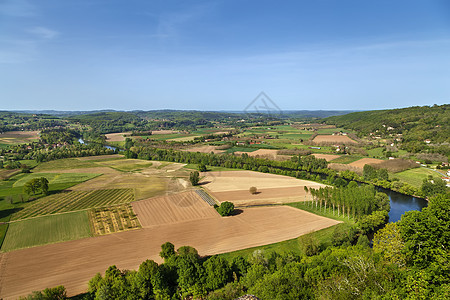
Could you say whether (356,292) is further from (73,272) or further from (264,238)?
(73,272)

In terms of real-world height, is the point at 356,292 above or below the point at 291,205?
above

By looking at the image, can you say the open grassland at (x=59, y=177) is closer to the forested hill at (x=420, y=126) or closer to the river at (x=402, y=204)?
the river at (x=402, y=204)

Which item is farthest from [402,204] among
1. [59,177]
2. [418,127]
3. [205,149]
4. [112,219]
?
[418,127]

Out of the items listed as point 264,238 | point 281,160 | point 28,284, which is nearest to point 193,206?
point 264,238

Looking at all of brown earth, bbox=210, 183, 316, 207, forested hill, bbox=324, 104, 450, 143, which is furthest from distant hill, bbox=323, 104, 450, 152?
brown earth, bbox=210, 183, 316, 207

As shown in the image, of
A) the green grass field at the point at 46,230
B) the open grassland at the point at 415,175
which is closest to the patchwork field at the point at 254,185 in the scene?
the open grassland at the point at 415,175

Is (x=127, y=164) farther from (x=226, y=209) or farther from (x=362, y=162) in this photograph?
(x=362, y=162)
